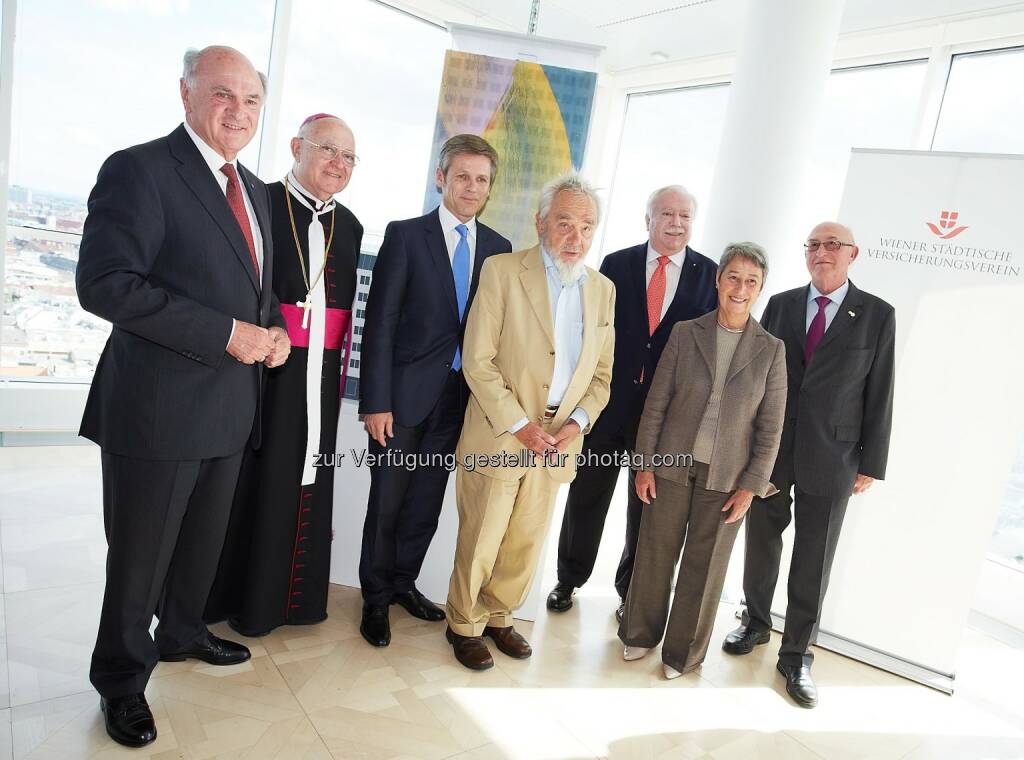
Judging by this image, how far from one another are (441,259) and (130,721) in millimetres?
1808

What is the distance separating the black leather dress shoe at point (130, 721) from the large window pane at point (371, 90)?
4302 mm

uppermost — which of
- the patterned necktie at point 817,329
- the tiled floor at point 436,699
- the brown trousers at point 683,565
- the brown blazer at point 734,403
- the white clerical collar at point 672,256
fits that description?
the white clerical collar at point 672,256

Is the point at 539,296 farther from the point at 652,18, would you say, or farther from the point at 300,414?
the point at 652,18

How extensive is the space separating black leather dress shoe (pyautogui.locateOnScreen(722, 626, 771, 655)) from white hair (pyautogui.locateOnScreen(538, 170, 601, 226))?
6.71 feet

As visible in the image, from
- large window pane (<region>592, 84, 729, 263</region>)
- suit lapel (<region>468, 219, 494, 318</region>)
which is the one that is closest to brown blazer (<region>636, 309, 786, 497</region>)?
suit lapel (<region>468, 219, 494, 318</region>)

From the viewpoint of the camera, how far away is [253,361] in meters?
1.94

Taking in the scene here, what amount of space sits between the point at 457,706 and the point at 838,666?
6.33 feet

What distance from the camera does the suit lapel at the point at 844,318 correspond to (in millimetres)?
2789

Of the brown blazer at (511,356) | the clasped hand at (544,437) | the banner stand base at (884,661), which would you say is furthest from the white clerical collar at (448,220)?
the banner stand base at (884,661)

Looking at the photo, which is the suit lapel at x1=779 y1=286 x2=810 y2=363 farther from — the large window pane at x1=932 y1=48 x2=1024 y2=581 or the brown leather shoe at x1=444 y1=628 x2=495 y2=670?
the large window pane at x1=932 y1=48 x2=1024 y2=581

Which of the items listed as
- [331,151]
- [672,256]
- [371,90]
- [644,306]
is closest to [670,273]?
[672,256]

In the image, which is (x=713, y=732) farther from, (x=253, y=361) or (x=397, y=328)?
(x=253, y=361)

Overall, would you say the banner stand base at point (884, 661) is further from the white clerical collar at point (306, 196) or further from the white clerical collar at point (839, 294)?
the white clerical collar at point (306, 196)

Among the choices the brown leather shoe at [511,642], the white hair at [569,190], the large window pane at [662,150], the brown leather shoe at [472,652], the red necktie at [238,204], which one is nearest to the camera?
the red necktie at [238,204]
